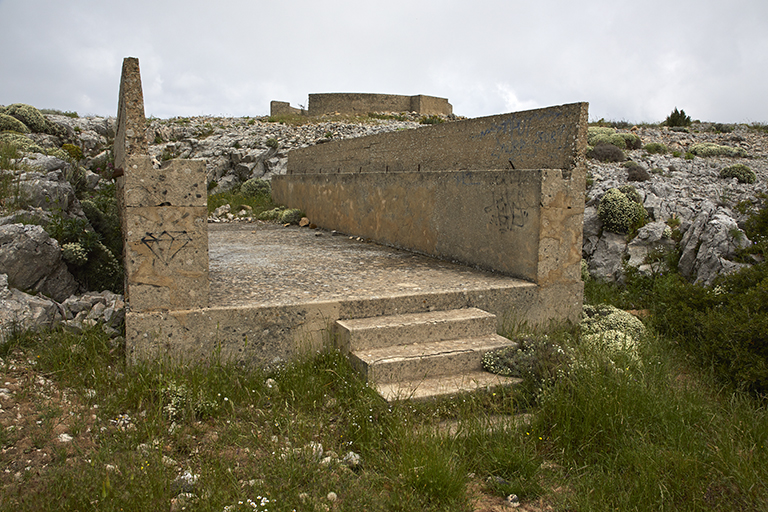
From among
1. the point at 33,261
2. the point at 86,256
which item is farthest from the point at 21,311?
the point at 86,256

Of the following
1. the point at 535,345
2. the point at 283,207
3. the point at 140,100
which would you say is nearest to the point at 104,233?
the point at 140,100

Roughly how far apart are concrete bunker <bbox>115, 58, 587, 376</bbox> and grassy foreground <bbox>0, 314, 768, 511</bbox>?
13.9 inches

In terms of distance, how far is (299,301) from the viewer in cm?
445

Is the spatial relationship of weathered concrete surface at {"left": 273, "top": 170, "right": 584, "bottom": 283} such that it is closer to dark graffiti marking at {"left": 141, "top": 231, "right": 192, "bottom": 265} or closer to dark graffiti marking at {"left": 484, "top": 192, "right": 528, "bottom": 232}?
dark graffiti marking at {"left": 484, "top": 192, "right": 528, "bottom": 232}

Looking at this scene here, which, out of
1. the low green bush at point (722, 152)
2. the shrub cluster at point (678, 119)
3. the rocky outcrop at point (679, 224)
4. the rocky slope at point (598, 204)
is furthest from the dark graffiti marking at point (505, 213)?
the shrub cluster at point (678, 119)

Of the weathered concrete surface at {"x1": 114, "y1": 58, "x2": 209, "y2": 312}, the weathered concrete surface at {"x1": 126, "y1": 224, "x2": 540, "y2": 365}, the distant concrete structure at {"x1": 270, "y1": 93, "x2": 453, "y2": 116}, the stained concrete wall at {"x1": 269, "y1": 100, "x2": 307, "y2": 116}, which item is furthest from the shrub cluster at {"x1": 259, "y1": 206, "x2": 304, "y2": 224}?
the stained concrete wall at {"x1": 269, "y1": 100, "x2": 307, "y2": 116}

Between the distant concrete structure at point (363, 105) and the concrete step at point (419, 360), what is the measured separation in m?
29.4

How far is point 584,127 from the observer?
16.6 feet

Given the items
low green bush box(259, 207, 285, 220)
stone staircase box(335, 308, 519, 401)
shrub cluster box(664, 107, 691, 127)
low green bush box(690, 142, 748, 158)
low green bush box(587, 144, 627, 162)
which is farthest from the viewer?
shrub cluster box(664, 107, 691, 127)

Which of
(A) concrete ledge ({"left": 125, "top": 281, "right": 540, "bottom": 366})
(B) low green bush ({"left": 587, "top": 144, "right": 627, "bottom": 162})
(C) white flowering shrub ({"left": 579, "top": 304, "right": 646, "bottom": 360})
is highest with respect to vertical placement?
(B) low green bush ({"left": 587, "top": 144, "right": 627, "bottom": 162})

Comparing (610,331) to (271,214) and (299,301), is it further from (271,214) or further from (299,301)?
(271,214)

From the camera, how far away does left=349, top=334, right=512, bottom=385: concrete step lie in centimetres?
382

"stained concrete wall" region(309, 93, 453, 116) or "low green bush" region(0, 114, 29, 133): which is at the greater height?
"stained concrete wall" region(309, 93, 453, 116)

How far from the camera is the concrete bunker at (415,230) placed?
3951mm
